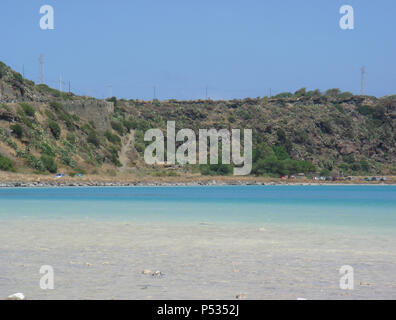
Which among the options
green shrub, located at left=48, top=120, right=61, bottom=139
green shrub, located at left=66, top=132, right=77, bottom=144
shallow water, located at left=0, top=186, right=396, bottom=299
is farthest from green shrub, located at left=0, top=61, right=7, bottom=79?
shallow water, located at left=0, top=186, right=396, bottom=299

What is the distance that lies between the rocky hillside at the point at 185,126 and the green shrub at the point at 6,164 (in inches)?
8.9

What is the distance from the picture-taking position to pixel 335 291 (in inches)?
279

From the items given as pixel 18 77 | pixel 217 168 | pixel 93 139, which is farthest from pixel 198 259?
pixel 18 77

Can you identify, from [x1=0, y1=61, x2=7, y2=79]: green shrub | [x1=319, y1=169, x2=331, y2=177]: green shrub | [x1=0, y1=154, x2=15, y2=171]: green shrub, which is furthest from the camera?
[x1=319, y1=169, x2=331, y2=177]: green shrub

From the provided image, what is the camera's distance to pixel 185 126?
91875 millimetres

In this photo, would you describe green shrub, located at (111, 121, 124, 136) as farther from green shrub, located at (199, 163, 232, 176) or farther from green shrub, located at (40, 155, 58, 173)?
green shrub, located at (40, 155, 58, 173)

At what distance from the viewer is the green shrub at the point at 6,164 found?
178 feet

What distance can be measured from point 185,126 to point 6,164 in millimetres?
41744

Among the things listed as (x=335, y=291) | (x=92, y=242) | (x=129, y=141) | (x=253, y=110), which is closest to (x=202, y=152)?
(x=129, y=141)

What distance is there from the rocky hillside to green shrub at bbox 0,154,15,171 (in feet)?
0.74

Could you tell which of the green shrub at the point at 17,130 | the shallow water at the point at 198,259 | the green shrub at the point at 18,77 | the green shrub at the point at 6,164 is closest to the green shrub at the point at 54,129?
the green shrub at the point at 17,130

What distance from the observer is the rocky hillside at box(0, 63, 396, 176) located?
62.0 metres
